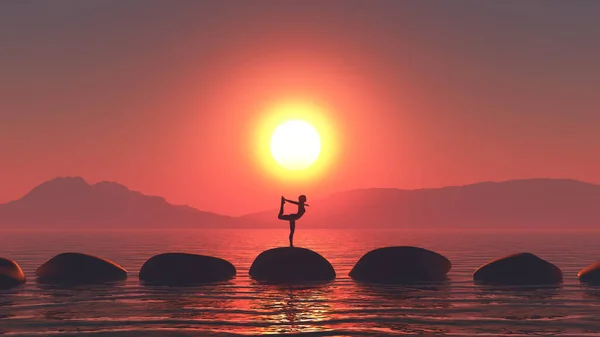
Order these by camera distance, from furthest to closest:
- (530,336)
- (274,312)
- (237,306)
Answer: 1. (237,306)
2. (274,312)
3. (530,336)

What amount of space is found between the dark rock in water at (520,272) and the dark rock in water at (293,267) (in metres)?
5.92

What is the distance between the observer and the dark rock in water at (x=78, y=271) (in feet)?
85.7

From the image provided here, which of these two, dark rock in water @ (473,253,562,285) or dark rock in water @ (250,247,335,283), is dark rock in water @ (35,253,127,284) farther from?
dark rock in water @ (473,253,562,285)

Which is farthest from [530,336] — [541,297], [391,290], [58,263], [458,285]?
[58,263]

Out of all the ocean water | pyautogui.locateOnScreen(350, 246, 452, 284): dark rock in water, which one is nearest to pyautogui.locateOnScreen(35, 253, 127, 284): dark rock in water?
the ocean water

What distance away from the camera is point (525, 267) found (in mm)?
25688

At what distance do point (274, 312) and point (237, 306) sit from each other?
5.36 ft

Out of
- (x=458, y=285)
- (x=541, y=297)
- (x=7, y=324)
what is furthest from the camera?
(x=458, y=285)

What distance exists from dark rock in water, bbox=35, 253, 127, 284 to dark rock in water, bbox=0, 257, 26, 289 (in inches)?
41.3

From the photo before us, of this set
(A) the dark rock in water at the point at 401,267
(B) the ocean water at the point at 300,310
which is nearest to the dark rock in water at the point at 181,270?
(B) the ocean water at the point at 300,310

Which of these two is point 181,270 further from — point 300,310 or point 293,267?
point 300,310

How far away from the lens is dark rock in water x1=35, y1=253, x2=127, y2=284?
26.1 metres

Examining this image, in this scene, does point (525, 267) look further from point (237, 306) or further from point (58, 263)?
point (58, 263)

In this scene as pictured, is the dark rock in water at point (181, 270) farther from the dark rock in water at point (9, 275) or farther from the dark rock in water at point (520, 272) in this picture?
the dark rock in water at point (520, 272)
